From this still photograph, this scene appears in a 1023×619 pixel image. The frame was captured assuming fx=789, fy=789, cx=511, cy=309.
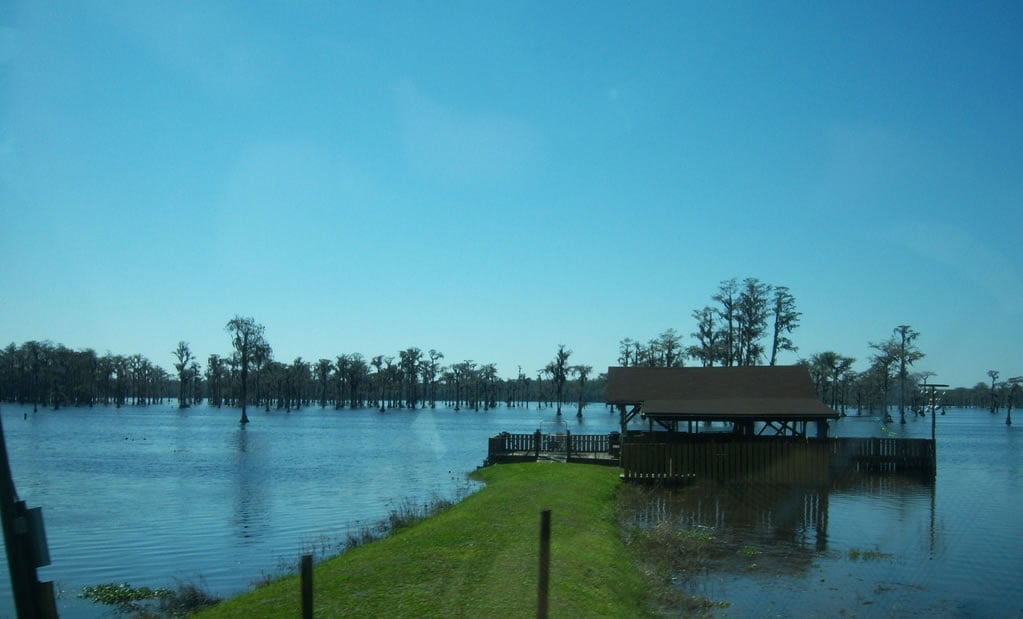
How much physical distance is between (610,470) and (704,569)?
52.3 feet

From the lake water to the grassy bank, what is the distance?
2.33 meters

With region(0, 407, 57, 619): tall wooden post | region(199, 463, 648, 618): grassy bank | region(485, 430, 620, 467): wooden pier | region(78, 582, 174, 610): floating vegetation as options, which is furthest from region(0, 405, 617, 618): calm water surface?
region(0, 407, 57, 619): tall wooden post

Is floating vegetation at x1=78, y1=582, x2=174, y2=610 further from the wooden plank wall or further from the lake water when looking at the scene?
the wooden plank wall

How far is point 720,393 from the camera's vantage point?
3762 cm

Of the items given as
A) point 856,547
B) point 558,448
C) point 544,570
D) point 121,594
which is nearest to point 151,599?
point 121,594

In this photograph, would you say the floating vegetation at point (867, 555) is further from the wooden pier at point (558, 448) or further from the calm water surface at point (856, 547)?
the wooden pier at point (558, 448)

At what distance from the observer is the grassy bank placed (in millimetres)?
11531

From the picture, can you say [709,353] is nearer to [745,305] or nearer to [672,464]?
[745,305]

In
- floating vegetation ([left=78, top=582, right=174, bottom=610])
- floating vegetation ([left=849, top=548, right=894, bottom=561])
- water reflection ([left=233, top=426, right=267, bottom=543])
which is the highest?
floating vegetation ([left=849, top=548, right=894, bottom=561])

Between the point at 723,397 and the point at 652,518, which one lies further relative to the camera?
the point at 723,397

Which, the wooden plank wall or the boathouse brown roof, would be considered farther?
the boathouse brown roof

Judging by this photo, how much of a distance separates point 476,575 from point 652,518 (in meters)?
11.0

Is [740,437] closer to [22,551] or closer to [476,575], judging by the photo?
[476,575]

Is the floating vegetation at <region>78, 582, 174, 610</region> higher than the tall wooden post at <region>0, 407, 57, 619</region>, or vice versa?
the tall wooden post at <region>0, 407, 57, 619</region>
